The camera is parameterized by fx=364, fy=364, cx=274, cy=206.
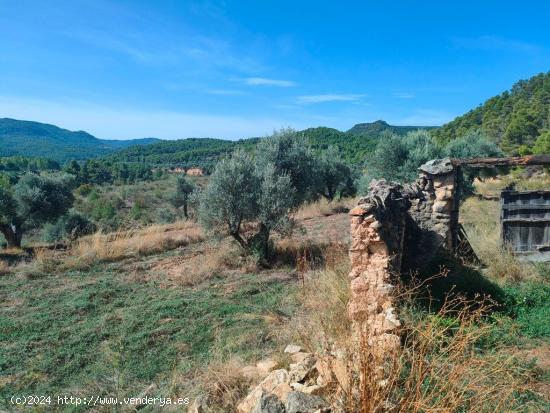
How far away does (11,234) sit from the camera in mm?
13039

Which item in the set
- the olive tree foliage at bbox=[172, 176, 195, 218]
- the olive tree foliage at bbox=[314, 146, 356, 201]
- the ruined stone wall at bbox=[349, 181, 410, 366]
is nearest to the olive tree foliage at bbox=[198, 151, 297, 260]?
the ruined stone wall at bbox=[349, 181, 410, 366]

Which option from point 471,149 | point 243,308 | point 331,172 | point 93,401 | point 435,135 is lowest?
point 93,401

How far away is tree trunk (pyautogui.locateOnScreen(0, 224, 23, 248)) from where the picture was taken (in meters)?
12.9

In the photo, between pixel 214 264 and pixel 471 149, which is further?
pixel 471 149

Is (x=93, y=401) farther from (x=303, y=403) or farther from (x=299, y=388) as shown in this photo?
(x=303, y=403)

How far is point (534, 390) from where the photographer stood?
3668 mm

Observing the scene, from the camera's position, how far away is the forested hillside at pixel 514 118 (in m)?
33.4

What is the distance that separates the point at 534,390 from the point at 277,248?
725 cm

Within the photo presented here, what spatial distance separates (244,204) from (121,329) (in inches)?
177

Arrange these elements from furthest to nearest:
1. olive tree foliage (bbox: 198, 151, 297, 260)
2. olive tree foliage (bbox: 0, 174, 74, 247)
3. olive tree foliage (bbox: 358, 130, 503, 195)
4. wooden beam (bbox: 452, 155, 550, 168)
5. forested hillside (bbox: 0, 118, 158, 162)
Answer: forested hillside (bbox: 0, 118, 158, 162)
olive tree foliage (bbox: 358, 130, 503, 195)
olive tree foliage (bbox: 0, 174, 74, 247)
olive tree foliage (bbox: 198, 151, 297, 260)
wooden beam (bbox: 452, 155, 550, 168)

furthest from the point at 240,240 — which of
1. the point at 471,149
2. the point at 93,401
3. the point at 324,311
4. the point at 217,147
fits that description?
the point at 217,147

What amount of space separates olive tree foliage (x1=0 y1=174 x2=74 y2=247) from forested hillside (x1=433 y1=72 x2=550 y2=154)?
Result: 29746 mm

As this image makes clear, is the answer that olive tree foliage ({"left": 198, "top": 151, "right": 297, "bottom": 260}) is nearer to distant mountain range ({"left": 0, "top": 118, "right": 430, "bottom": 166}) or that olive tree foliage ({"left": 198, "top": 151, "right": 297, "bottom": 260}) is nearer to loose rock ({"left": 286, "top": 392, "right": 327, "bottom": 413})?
loose rock ({"left": 286, "top": 392, "right": 327, "bottom": 413})

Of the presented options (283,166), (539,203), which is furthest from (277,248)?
(539,203)
